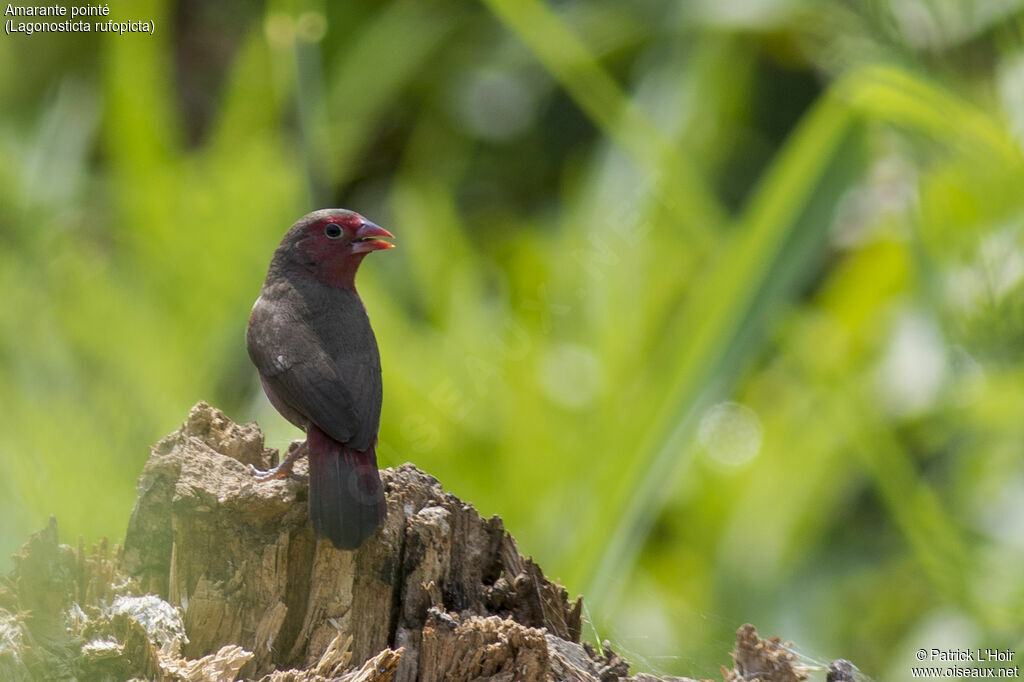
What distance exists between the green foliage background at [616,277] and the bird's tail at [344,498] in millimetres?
863

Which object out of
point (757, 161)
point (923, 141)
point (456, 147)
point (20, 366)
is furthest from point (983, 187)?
point (20, 366)

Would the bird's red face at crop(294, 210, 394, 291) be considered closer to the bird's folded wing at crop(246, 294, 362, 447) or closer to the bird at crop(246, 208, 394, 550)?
the bird at crop(246, 208, 394, 550)

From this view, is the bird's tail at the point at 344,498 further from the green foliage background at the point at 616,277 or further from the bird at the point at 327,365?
the green foliage background at the point at 616,277

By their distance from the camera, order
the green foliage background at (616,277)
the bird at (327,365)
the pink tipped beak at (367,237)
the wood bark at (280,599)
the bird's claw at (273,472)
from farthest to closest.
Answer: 1. the green foliage background at (616,277)
2. the pink tipped beak at (367,237)
3. the bird's claw at (273,472)
4. the bird at (327,365)
5. the wood bark at (280,599)

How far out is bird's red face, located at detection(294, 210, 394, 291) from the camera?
1.98m

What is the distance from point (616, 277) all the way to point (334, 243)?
1.94 meters

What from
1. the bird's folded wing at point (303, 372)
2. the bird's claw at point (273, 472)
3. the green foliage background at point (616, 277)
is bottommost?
the bird's claw at point (273, 472)

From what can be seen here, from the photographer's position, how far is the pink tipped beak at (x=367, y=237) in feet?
6.47

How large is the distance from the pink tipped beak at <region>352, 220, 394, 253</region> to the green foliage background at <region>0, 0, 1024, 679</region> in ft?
2.66

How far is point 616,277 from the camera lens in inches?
150

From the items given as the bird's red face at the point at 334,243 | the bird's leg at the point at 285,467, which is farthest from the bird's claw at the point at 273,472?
the bird's red face at the point at 334,243

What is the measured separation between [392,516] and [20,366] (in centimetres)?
245

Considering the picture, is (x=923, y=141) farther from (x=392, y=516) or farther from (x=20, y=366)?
(x=20, y=366)

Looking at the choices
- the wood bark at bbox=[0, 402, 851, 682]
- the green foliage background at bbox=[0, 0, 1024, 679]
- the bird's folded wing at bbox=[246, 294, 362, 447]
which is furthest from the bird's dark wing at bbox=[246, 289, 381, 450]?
the green foliage background at bbox=[0, 0, 1024, 679]
